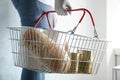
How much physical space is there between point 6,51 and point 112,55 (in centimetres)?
137

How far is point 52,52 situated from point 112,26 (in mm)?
1611

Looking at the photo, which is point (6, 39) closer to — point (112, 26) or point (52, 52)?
point (52, 52)

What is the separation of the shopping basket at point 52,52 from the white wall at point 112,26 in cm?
140

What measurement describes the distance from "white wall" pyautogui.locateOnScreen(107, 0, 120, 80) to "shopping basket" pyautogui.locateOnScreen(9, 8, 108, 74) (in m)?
1.40

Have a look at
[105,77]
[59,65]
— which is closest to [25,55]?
[59,65]

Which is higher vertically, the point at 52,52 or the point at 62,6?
the point at 62,6

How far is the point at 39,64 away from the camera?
0.88 metres

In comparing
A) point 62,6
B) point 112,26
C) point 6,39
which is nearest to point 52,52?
point 62,6

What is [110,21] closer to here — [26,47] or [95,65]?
[95,65]

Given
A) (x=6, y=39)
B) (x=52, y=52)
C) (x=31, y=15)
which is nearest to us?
(x=52, y=52)

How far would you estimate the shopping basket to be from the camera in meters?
0.88

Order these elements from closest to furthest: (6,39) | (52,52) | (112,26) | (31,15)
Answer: (52,52) < (31,15) < (6,39) < (112,26)

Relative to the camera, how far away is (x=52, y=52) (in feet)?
2.88

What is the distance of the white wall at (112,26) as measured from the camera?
7.55ft
